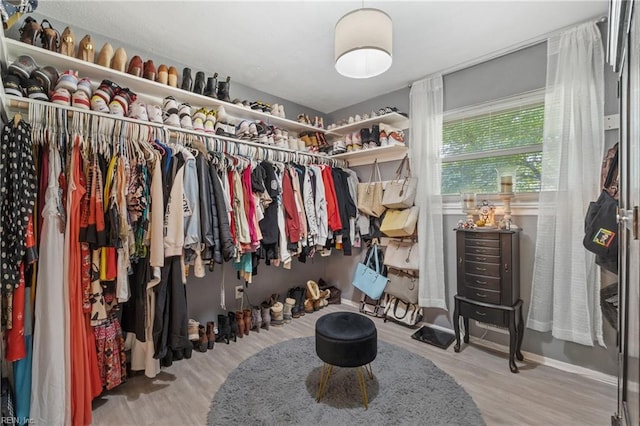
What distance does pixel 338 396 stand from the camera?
5.69 feet

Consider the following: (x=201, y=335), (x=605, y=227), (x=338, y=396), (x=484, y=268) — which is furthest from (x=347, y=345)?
(x=605, y=227)

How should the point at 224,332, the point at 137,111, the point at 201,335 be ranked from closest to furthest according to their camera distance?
the point at 137,111 < the point at 201,335 < the point at 224,332

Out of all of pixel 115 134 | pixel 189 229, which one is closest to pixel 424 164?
pixel 189 229

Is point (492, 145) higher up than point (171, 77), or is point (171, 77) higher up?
point (171, 77)

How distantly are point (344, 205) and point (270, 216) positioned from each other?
0.95 meters

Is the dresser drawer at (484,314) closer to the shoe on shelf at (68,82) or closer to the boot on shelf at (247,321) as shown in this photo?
the boot on shelf at (247,321)

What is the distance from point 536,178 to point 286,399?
2471 millimetres

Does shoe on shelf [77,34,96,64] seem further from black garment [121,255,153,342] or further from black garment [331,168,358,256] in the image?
black garment [331,168,358,256]

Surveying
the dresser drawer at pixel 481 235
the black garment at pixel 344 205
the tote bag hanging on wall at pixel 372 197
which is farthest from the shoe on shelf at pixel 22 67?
the dresser drawer at pixel 481 235

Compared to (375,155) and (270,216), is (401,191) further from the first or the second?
(270,216)

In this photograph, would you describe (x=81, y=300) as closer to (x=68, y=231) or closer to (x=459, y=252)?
(x=68, y=231)

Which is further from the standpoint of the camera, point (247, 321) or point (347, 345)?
point (247, 321)

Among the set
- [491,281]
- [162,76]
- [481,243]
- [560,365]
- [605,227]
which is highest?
[162,76]

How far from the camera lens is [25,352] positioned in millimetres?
1383
